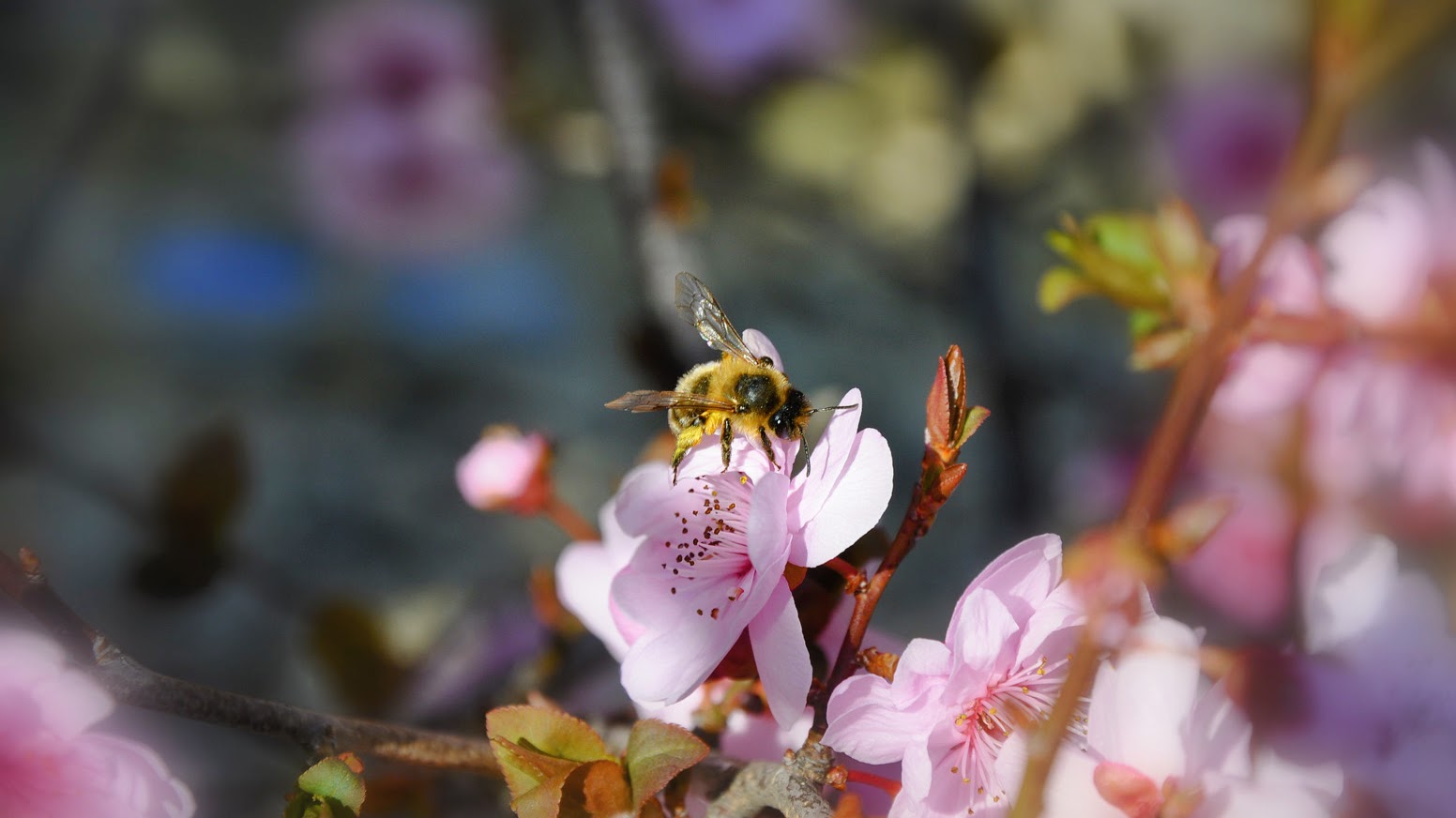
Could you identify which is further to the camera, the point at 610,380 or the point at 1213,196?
the point at 610,380

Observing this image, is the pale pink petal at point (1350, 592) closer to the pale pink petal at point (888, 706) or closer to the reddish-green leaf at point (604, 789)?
the pale pink petal at point (888, 706)

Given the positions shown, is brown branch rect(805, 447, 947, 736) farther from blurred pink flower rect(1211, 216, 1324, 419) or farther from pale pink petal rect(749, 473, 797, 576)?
blurred pink flower rect(1211, 216, 1324, 419)

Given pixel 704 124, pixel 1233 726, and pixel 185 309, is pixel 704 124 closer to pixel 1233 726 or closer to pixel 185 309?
pixel 185 309

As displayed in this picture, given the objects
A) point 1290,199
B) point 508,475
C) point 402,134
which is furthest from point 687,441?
point 402,134

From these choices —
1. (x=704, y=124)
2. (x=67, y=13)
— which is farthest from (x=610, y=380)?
(x=67, y=13)

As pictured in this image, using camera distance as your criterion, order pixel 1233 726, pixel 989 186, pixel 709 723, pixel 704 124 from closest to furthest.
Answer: pixel 1233 726
pixel 709 723
pixel 989 186
pixel 704 124

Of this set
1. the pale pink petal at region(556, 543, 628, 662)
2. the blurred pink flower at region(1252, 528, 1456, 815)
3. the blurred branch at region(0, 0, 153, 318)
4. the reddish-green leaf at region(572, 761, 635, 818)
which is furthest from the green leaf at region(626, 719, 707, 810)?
the blurred branch at region(0, 0, 153, 318)

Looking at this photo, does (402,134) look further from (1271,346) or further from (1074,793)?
(1074,793)
